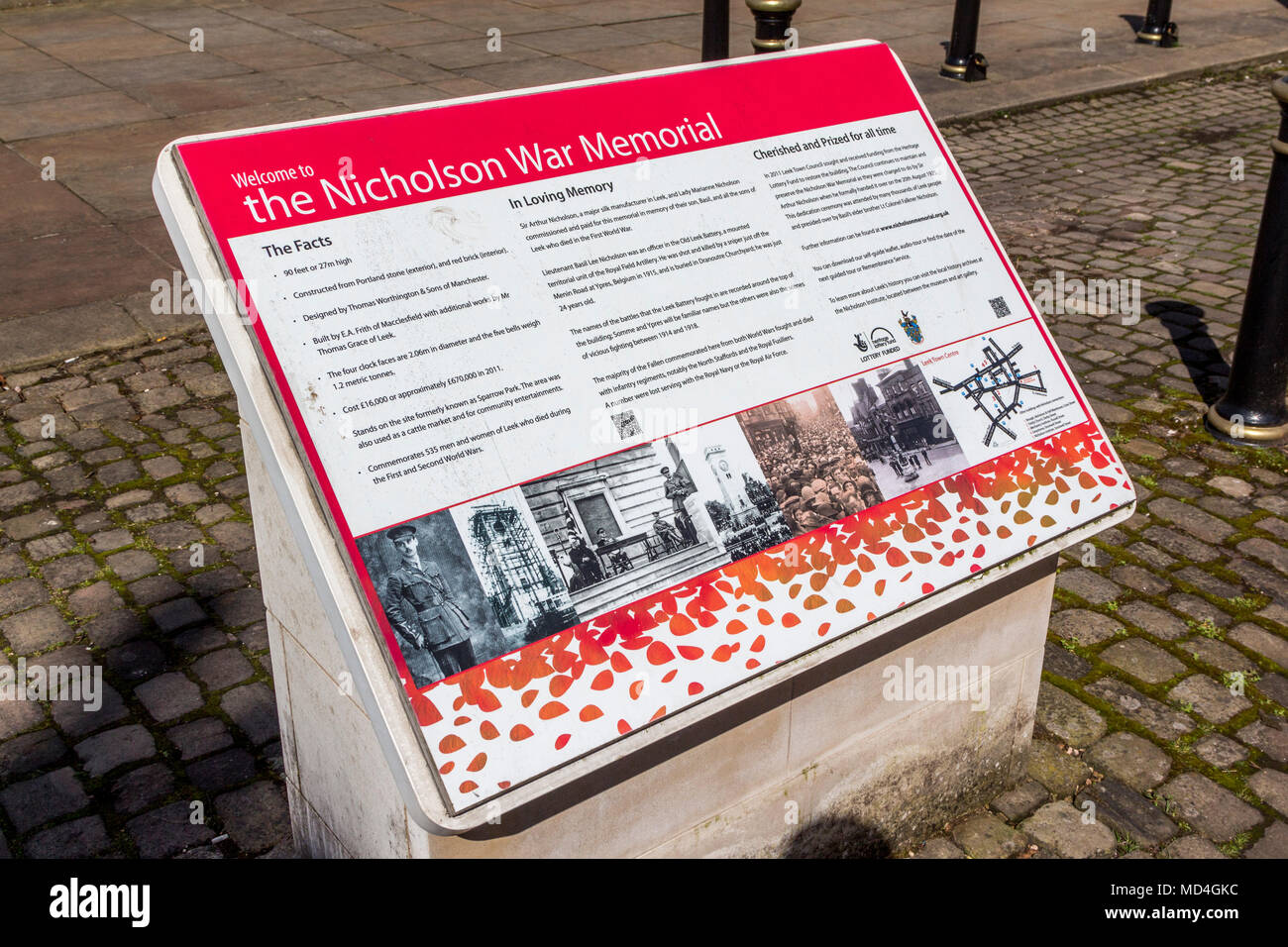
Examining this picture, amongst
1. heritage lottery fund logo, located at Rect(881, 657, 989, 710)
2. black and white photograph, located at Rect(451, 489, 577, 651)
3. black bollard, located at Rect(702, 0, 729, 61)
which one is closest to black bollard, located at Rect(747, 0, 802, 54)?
black bollard, located at Rect(702, 0, 729, 61)

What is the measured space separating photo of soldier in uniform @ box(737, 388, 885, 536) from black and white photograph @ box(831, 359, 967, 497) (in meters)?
0.03

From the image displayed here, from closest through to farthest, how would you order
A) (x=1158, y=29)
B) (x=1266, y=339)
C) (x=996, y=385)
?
(x=996, y=385)
(x=1266, y=339)
(x=1158, y=29)

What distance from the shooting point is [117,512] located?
446 cm

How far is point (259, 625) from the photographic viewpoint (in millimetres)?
3895

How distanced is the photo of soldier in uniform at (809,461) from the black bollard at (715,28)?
5482mm

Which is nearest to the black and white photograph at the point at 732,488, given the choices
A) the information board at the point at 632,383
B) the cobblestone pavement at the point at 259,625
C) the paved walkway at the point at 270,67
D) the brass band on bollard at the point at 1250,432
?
the information board at the point at 632,383

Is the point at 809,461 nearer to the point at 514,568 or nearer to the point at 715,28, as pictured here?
the point at 514,568

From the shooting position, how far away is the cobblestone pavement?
3.18 metres

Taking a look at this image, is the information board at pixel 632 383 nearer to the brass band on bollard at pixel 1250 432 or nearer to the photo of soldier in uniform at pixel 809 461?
the photo of soldier in uniform at pixel 809 461

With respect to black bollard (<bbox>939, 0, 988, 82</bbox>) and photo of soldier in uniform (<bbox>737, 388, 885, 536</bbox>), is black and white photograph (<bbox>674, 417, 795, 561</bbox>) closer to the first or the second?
photo of soldier in uniform (<bbox>737, 388, 885, 536</bbox>)

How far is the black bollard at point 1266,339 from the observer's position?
471cm
